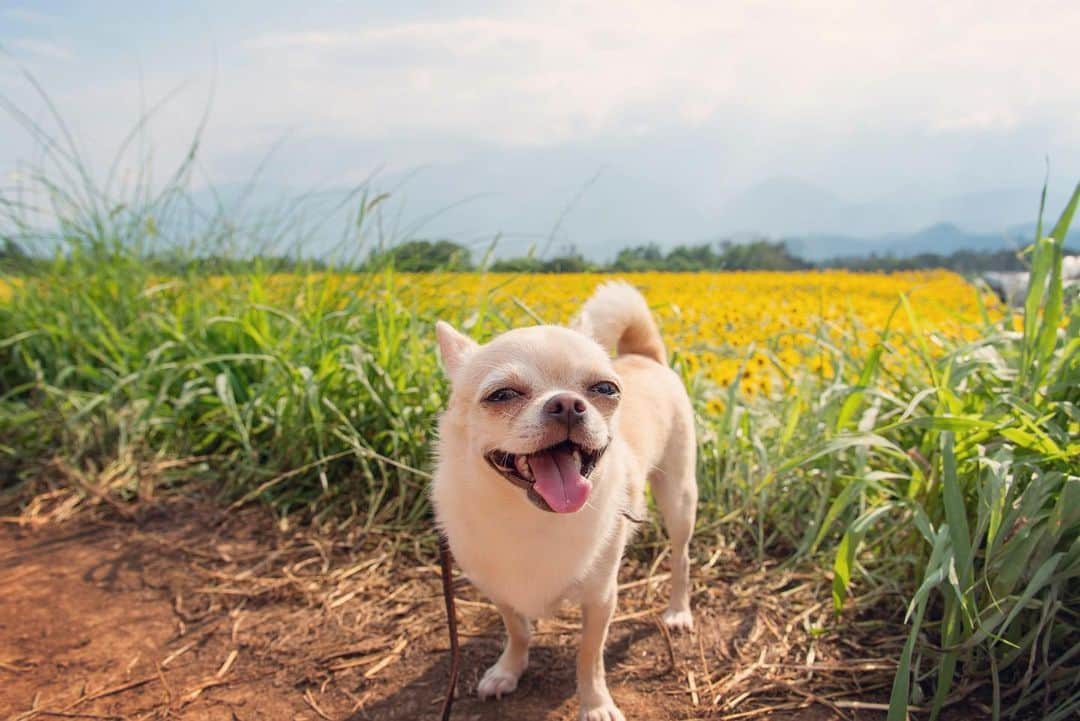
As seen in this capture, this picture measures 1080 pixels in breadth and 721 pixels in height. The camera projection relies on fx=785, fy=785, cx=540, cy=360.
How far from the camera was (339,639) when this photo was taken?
2.65m

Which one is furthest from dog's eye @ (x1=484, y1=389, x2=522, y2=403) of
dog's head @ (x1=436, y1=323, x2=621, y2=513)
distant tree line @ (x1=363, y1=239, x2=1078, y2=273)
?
distant tree line @ (x1=363, y1=239, x2=1078, y2=273)

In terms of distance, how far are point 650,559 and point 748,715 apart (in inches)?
36.6

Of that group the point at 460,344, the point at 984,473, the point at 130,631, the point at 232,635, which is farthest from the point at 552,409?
the point at 130,631

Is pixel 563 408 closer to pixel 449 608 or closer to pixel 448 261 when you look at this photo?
pixel 449 608

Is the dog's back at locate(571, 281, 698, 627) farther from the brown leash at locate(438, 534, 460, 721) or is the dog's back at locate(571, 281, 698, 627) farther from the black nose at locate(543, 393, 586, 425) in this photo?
the black nose at locate(543, 393, 586, 425)

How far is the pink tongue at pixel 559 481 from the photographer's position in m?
1.77

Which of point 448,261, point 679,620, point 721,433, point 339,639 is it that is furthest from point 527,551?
point 448,261

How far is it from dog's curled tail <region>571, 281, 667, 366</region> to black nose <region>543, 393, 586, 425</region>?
0.81 m

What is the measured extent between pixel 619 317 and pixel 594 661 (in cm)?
110

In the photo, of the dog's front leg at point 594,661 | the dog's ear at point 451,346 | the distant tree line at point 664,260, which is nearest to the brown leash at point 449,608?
the dog's front leg at point 594,661

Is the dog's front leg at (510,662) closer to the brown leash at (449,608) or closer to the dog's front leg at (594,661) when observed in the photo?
the brown leash at (449,608)

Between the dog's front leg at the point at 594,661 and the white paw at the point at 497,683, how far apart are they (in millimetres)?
248

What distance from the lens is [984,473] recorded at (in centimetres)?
239

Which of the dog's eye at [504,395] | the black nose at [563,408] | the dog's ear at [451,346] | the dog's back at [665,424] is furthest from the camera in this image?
the dog's back at [665,424]
